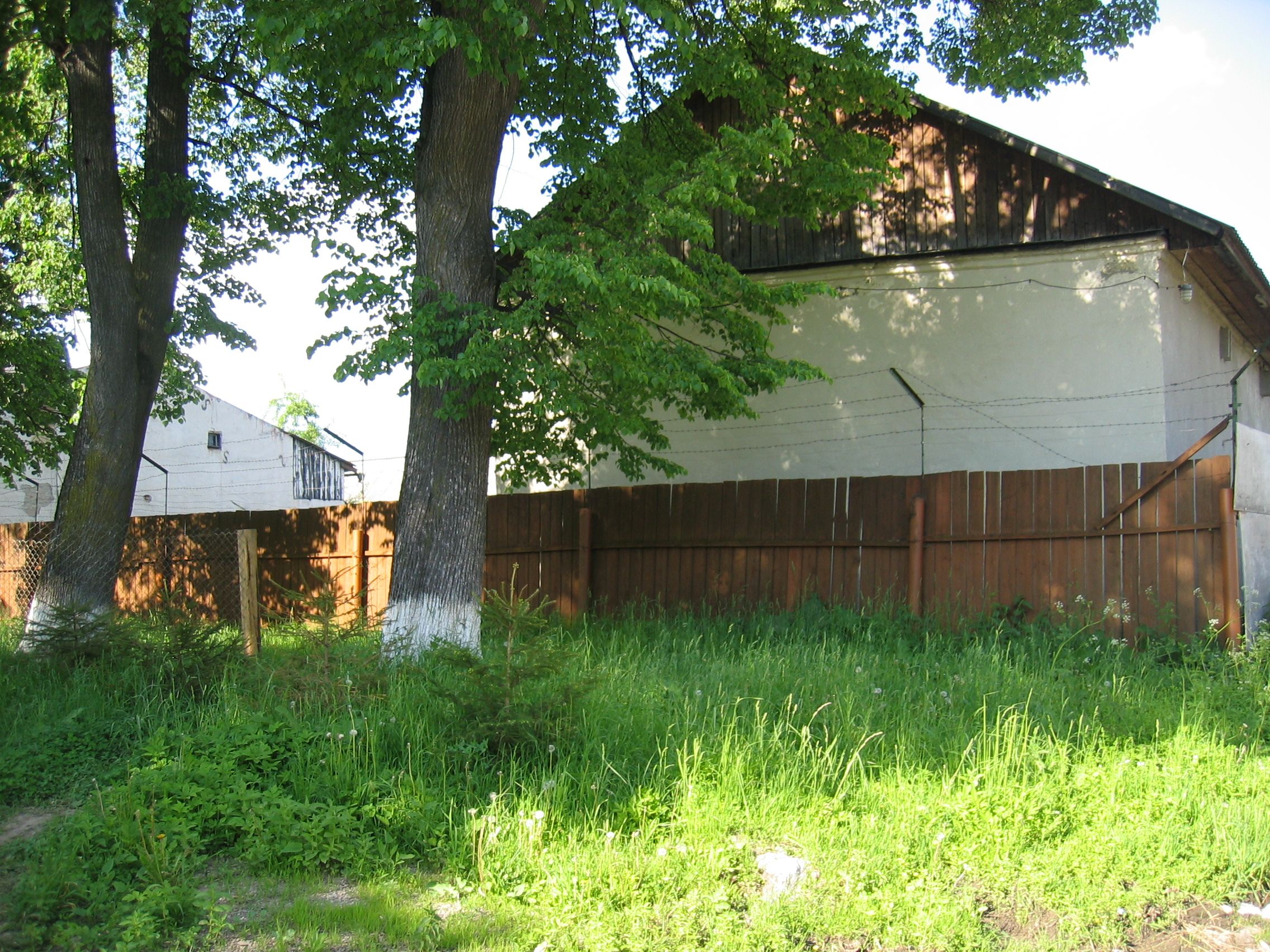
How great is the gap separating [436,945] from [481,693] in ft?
5.21

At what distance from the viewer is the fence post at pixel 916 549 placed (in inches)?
386

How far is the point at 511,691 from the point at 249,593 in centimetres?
320

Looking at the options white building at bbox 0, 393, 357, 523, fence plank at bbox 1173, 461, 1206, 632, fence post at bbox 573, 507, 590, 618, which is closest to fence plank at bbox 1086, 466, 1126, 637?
fence plank at bbox 1173, 461, 1206, 632

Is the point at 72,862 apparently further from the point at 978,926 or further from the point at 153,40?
the point at 153,40

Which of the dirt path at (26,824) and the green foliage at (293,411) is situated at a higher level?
the green foliage at (293,411)

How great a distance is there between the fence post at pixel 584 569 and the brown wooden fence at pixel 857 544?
2 cm

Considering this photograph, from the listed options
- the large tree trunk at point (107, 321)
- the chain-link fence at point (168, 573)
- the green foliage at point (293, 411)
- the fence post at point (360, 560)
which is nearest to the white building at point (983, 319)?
the fence post at point (360, 560)

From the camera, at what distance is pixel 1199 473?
8.52 meters

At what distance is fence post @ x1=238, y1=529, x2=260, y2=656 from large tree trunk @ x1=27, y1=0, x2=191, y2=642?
2.60 m

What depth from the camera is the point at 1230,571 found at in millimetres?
8117

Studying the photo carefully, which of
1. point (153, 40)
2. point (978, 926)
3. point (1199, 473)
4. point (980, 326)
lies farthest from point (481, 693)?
point (980, 326)

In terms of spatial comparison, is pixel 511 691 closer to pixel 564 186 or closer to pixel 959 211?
pixel 564 186

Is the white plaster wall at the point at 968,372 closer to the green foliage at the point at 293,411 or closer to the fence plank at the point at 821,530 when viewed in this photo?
the fence plank at the point at 821,530

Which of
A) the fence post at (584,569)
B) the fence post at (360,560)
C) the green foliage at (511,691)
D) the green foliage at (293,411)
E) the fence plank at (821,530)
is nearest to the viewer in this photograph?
the green foliage at (511,691)
